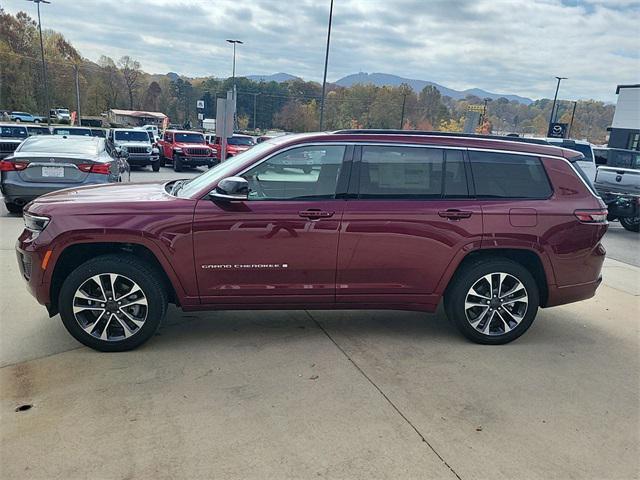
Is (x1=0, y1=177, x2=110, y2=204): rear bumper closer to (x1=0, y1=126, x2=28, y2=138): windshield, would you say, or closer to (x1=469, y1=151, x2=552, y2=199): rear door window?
(x1=469, y1=151, x2=552, y2=199): rear door window

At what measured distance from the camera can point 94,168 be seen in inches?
327

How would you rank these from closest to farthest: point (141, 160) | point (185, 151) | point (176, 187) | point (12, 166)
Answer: point (176, 187) < point (12, 166) < point (141, 160) < point (185, 151)

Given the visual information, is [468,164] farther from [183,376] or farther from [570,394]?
[183,376]

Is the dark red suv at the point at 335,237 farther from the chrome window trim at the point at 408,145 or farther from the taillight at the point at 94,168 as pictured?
the taillight at the point at 94,168

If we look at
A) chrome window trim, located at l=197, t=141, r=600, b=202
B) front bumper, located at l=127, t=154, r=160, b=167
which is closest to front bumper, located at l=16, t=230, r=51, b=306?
chrome window trim, located at l=197, t=141, r=600, b=202

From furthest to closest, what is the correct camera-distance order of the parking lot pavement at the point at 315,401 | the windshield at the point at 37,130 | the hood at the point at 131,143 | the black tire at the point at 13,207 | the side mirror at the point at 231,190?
the windshield at the point at 37,130 < the hood at the point at 131,143 < the black tire at the point at 13,207 < the side mirror at the point at 231,190 < the parking lot pavement at the point at 315,401

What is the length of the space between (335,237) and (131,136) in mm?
20884

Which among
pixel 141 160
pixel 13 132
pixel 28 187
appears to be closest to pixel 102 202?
pixel 28 187

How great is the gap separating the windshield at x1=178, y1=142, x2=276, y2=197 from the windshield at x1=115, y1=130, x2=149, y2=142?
19583 mm

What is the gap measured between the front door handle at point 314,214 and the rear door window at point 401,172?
0.33 metres

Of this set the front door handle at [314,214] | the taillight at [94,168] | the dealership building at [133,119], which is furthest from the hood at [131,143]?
the dealership building at [133,119]

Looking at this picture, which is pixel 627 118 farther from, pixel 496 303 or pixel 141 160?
pixel 496 303

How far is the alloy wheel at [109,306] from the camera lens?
375 cm

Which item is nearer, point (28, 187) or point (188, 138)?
point (28, 187)
